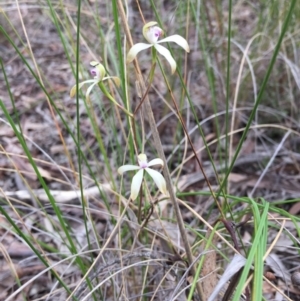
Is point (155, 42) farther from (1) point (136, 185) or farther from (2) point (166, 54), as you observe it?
(1) point (136, 185)

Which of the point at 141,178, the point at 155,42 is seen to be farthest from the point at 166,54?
the point at 141,178

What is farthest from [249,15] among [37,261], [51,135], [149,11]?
Result: [37,261]

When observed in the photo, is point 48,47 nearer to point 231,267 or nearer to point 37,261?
point 37,261

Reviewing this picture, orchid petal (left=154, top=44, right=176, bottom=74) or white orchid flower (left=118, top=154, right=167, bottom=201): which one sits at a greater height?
orchid petal (left=154, top=44, right=176, bottom=74)

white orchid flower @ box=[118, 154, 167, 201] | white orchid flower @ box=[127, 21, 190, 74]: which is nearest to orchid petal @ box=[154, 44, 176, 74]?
white orchid flower @ box=[127, 21, 190, 74]

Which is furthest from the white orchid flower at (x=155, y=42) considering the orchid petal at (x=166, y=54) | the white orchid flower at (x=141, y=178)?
the white orchid flower at (x=141, y=178)

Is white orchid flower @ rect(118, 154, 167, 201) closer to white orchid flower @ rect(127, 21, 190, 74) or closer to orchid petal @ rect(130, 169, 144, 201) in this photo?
orchid petal @ rect(130, 169, 144, 201)

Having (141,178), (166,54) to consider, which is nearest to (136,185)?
(141,178)

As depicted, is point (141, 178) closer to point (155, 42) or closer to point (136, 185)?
point (136, 185)

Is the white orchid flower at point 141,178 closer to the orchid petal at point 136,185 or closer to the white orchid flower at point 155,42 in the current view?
the orchid petal at point 136,185

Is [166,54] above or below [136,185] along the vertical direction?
above

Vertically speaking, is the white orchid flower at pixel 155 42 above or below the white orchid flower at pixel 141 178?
above

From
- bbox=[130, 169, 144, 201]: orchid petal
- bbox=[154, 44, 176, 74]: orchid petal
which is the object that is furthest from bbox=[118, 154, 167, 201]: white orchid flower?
bbox=[154, 44, 176, 74]: orchid petal
